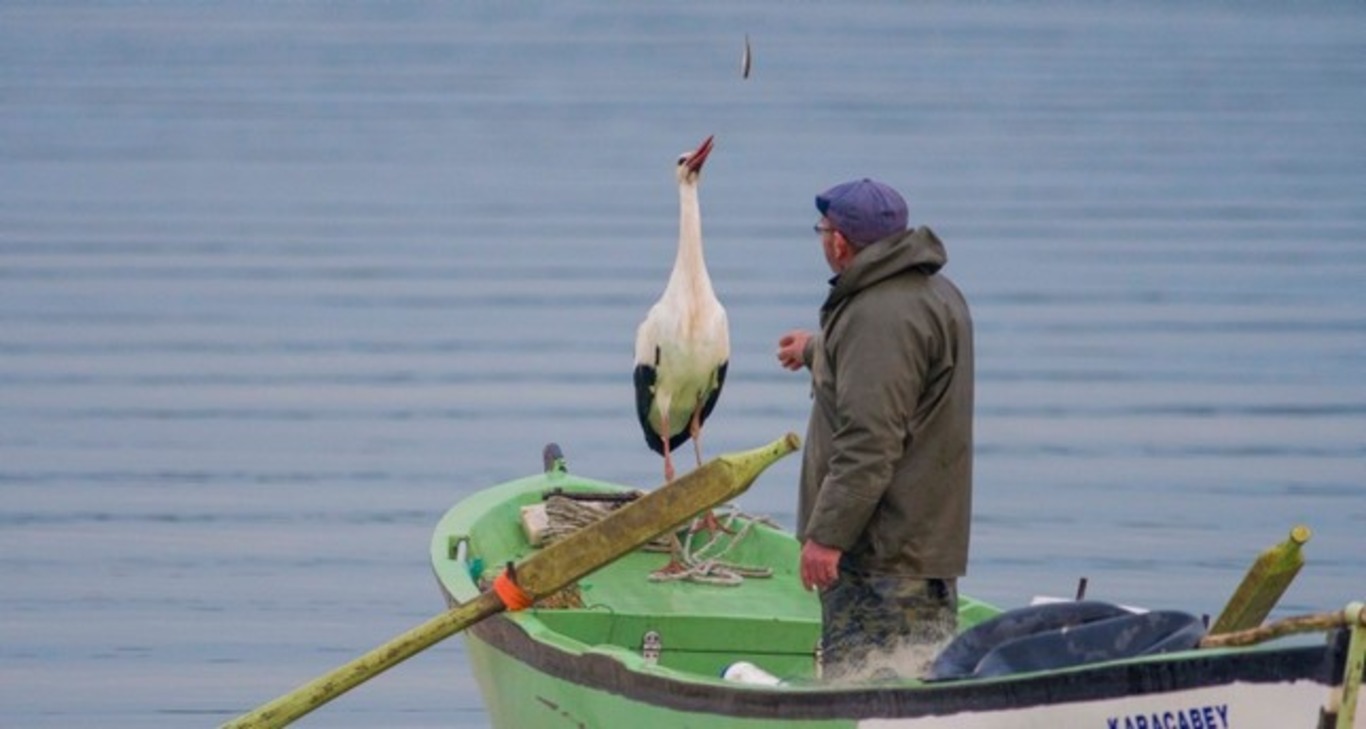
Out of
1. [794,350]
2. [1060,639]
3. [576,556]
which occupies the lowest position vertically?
[1060,639]

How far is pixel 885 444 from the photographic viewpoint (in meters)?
7.51

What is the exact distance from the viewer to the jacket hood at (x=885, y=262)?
7.61 metres

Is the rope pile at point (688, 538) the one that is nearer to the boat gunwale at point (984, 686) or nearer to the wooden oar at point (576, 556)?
the wooden oar at point (576, 556)

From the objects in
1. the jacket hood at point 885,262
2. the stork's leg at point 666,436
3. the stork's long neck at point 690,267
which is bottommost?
the jacket hood at point 885,262

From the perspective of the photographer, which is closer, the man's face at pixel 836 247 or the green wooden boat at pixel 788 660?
the green wooden boat at pixel 788 660

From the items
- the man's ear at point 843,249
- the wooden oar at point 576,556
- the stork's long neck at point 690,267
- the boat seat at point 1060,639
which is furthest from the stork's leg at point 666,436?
the boat seat at point 1060,639

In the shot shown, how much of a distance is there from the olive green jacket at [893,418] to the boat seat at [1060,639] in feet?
1.28

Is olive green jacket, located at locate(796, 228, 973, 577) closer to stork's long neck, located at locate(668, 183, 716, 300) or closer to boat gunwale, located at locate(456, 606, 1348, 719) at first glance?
boat gunwale, located at locate(456, 606, 1348, 719)

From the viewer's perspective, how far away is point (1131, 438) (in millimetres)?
15336

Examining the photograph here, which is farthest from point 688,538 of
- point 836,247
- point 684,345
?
point 836,247

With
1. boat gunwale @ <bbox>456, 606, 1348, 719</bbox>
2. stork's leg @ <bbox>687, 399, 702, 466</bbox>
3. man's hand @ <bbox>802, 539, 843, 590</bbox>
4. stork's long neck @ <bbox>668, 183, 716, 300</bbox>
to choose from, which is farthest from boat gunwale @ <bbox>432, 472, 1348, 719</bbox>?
stork's leg @ <bbox>687, 399, 702, 466</bbox>

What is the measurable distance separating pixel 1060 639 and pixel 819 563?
0.71 metres

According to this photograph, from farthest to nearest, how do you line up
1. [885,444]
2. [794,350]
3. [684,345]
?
[684,345] → [794,350] → [885,444]

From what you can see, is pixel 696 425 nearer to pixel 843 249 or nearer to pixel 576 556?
pixel 576 556
